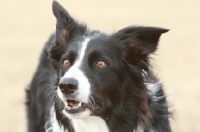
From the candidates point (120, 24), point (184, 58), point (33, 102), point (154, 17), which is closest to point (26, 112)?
point (33, 102)

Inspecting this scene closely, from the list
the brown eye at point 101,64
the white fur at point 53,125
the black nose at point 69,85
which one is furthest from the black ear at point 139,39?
the white fur at point 53,125

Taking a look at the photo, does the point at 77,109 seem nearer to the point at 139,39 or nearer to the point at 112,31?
the point at 139,39

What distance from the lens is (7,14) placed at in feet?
93.5

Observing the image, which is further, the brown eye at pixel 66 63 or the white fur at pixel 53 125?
the white fur at pixel 53 125

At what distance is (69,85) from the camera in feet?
17.6

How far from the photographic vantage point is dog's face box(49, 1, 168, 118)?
5.57 m

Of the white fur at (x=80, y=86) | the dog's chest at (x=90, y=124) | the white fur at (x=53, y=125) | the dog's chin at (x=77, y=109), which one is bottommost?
the white fur at (x=53, y=125)

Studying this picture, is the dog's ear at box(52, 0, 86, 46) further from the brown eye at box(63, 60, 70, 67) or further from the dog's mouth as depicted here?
the dog's mouth

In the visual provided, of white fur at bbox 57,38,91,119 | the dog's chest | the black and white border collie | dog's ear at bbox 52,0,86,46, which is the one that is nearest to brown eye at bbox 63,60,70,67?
the black and white border collie

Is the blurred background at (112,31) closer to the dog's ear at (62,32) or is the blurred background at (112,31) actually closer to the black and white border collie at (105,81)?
the black and white border collie at (105,81)

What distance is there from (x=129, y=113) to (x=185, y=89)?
229 inches

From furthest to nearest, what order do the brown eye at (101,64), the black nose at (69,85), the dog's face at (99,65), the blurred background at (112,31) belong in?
the blurred background at (112,31) → the brown eye at (101,64) → the dog's face at (99,65) → the black nose at (69,85)

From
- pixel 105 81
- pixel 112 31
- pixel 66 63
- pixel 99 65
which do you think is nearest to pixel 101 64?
pixel 99 65

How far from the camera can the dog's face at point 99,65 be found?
18.3 feet
